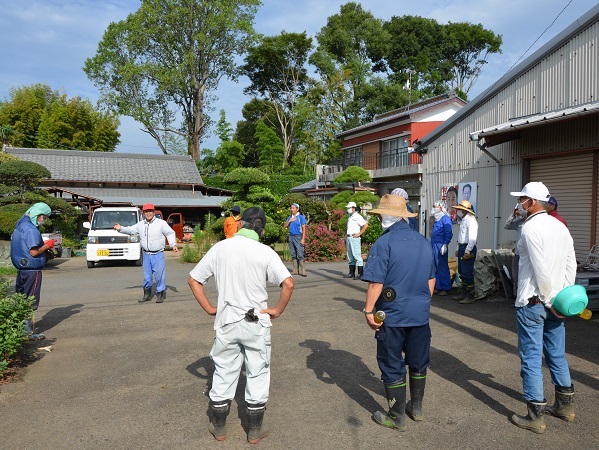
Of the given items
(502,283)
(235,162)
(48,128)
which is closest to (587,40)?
(502,283)

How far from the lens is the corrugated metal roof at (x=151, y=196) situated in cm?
2997

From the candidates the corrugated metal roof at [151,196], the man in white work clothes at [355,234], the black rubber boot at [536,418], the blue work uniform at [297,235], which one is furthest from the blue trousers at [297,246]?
the corrugated metal roof at [151,196]

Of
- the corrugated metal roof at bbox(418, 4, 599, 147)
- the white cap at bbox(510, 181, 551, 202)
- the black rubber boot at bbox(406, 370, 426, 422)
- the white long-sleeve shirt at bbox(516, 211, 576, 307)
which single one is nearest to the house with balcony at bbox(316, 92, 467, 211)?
the corrugated metal roof at bbox(418, 4, 599, 147)

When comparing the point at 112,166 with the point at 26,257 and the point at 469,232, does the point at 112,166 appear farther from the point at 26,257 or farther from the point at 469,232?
the point at 469,232

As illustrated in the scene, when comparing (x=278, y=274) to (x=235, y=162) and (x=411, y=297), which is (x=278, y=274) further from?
(x=235, y=162)

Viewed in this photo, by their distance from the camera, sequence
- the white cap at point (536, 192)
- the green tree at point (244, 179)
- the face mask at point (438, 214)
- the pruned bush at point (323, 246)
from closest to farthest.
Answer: the white cap at point (536, 192), the face mask at point (438, 214), the pruned bush at point (323, 246), the green tree at point (244, 179)

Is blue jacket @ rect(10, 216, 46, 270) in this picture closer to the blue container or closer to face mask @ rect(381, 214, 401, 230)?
face mask @ rect(381, 214, 401, 230)

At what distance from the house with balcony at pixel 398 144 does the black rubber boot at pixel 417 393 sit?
21755mm

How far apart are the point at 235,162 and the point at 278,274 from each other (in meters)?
38.6

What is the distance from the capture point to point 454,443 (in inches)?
152

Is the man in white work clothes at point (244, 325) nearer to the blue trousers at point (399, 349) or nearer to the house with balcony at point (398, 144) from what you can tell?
the blue trousers at point (399, 349)

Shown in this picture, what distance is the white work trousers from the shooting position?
389cm

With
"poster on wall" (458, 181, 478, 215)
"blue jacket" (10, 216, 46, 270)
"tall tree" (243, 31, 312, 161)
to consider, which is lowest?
"blue jacket" (10, 216, 46, 270)

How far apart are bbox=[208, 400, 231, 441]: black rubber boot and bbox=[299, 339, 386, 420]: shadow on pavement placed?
1307 millimetres
